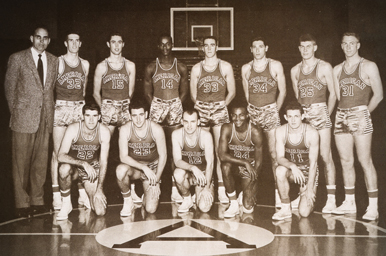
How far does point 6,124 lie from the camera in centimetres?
435

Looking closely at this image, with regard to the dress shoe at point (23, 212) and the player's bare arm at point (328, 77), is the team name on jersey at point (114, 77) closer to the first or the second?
the dress shoe at point (23, 212)

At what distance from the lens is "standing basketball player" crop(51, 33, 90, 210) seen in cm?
443

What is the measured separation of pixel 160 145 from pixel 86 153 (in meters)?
0.73

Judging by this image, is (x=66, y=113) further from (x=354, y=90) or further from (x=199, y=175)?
(x=354, y=90)

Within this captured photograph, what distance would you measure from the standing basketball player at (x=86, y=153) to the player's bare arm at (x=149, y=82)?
54 centimetres

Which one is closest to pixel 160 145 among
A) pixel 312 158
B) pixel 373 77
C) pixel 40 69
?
pixel 40 69

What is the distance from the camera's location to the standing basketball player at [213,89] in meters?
4.54

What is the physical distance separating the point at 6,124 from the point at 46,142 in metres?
0.44

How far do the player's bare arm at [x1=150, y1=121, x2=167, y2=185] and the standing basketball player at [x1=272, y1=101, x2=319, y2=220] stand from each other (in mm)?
1105

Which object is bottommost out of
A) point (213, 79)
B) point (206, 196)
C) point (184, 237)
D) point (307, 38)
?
point (184, 237)

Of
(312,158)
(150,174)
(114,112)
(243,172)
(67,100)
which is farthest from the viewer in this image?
(114,112)

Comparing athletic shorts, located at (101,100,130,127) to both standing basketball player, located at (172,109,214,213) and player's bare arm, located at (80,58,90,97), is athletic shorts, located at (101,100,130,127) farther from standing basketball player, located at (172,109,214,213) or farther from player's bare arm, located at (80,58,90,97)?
standing basketball player, located at (172,109,214,213)

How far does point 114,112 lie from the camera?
15.0 feet

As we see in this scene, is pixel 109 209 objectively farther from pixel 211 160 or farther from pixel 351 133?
pixel 351 133
